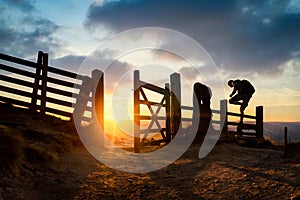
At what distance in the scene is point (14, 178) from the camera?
15.7 ft

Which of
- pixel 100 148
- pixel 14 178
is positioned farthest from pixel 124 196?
pixel 100 148

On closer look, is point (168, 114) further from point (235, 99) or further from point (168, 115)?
point (235, 99)

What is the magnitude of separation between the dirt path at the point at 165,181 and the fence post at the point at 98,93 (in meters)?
3.22

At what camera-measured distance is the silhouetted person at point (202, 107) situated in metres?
11.8

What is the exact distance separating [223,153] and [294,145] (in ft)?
6.57

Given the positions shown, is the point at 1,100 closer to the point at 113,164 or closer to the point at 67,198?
the point at 113,164

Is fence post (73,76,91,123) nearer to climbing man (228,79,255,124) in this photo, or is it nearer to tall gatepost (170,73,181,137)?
tall gatepost (170,73,181,137)

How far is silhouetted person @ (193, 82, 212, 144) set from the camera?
465 inches

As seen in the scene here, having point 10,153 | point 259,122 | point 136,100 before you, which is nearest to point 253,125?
point 259,122

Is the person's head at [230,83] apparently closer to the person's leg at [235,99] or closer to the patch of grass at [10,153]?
the person's leg at [235,99]

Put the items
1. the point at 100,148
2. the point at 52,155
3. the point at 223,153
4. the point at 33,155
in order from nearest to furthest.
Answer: the point at 33,155 < the point at 52,155 < the point at 223,153 < the point at 100,148

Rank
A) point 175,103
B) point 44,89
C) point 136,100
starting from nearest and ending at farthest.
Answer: point 136,100
point 44,89
point 175,103

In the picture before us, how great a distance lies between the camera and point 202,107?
12.0m

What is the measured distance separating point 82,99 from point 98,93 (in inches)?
24.4
